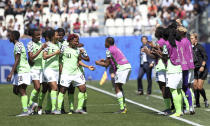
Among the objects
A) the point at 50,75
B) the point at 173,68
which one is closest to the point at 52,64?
the point at 50,75

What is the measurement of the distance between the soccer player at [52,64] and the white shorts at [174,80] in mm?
2676

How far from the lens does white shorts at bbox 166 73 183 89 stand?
1355 cm

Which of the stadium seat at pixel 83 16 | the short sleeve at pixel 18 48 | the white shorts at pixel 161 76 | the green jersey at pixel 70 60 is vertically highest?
the stadium seat at pixel 83 16

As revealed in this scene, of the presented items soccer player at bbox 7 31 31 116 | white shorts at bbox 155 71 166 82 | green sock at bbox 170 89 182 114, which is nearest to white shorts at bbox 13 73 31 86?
soccer player at bbox 7 31 31 116

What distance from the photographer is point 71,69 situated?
13852 mm

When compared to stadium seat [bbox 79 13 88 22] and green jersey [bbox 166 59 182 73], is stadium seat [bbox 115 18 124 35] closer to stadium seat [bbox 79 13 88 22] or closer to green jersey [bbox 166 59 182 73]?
stadium seat [bbox 79 13 88 22]

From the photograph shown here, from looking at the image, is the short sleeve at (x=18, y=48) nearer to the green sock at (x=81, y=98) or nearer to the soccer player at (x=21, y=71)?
the soccer player at (x=21, y=71)

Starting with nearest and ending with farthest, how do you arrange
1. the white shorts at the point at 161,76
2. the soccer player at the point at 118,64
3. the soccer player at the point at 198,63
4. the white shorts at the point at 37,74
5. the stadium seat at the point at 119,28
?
the white shorts at the point at 37,74 → the soccer player at the point at 118,64 → the white shorts at the point at 161,76 → the soccer player at the point at 198,63 → the stadium seat at the point at 119,28

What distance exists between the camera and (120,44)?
2986 centimetres

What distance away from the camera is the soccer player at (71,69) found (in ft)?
45.2

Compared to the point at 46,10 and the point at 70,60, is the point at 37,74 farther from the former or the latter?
the point at 46,10

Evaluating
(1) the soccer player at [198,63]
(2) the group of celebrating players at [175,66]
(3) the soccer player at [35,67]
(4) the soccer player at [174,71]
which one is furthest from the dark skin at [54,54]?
(1) the soccer player at [198,63]

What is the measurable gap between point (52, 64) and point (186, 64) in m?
3.26

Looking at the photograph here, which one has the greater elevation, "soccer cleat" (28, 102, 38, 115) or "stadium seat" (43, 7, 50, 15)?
"stadium seat" (43, 7, 50, 15)
